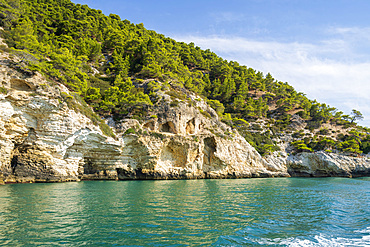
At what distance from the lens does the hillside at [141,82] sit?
34.8 metres

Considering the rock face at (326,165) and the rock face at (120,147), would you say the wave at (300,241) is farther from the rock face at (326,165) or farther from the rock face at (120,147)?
the rock face at (326,165)

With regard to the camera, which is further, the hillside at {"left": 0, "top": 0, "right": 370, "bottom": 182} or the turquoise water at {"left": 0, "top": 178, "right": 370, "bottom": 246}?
the hillside at {"left": 0, "top": 0, "right": 370, "bottom": 182}

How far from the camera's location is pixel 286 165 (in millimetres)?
54219

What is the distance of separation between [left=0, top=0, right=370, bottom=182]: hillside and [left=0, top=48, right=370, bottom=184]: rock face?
1088mm

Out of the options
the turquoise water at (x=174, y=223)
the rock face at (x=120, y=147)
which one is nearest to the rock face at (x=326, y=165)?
the rock face at (x=120, y=147)

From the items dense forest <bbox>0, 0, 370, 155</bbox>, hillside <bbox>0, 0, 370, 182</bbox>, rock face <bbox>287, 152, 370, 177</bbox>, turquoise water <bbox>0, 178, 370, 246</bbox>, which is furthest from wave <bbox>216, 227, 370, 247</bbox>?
rock face <bbox>287, 152, 370, 177</bbox>

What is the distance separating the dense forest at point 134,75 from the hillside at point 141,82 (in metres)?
0.18

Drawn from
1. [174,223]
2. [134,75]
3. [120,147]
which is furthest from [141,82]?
[174,223]

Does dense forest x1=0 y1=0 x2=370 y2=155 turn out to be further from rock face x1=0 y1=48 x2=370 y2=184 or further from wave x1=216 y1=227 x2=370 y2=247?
wave x1=216 y1=227 x2=370 y2=247

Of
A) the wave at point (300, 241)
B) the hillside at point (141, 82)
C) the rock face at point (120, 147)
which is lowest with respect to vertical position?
the wave at point (300, 241)

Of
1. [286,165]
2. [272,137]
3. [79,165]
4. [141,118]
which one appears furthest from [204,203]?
[272,137]

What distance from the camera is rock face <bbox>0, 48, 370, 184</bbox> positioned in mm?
24312

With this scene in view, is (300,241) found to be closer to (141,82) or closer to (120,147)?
(120,147)

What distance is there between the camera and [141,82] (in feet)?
163
